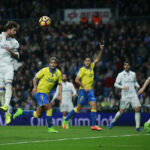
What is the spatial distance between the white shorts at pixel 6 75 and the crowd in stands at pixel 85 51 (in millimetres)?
8870

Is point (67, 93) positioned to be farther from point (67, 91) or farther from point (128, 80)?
point (128, 80)

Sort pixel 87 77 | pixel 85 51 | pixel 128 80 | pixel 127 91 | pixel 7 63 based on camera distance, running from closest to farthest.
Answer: pixel 7 63
pixel 87 77
pixel 127 91
pixel 128 80
pixel 85 51

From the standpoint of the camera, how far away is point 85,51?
2469 cm

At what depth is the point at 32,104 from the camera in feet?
71.8

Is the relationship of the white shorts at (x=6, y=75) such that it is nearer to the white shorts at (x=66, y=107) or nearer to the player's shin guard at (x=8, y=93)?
the player's shin guard at (x=8, y=93)

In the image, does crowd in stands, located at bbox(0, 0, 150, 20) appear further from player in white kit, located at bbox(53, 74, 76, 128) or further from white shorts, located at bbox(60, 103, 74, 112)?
white shorts, located at bbox(60, 103, 74, 112)

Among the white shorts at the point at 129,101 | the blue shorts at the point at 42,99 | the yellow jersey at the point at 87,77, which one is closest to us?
the blue shorts at the point at 42,99

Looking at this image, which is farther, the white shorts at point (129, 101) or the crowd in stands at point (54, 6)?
the crowd in stands at point (54, 6)

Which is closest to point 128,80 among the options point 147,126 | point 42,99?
point 147,126

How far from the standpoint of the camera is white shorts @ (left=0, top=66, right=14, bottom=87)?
11.8m

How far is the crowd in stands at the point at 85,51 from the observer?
22125 mm

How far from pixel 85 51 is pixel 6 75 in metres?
13.2

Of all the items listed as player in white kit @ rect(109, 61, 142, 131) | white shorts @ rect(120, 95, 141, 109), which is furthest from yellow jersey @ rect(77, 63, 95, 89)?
white shorts @ rect(120, 95, 141, 109)

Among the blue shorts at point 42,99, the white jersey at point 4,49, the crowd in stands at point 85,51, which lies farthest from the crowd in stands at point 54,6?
the white jersey at point 4,49
